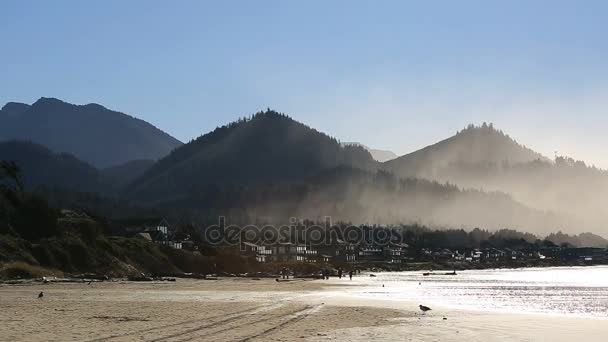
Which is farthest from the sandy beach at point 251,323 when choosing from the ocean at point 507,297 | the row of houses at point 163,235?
the row of houses at point 163,235

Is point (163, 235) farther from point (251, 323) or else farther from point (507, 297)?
point (251, 323)

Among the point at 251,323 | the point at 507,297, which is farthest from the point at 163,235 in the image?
the point at 251,323

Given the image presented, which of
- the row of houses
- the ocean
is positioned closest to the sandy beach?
the ocean

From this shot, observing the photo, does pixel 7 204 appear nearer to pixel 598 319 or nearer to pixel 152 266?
pixel 152 266

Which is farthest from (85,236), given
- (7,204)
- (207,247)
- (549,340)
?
(549,340)

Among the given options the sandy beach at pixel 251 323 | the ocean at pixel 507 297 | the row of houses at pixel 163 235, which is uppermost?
the row of houses at pixel 163 235

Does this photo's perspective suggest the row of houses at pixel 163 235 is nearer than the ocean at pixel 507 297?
No

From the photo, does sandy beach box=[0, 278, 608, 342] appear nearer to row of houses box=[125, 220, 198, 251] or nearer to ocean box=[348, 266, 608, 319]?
ocean box=[348, 266, 608, 319]

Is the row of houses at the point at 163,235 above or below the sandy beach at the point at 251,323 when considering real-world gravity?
above

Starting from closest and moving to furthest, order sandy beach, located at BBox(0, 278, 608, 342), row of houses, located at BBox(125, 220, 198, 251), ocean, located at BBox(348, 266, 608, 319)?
sandy beach, located at BBox(0, 278, 608, 342), ocean, located at BBox(348, 266, 608, 319), row of houses, located at BBox(125, 220, 198, 251)

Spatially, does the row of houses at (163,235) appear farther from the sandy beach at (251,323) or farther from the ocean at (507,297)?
the sandy beach at (251,323)

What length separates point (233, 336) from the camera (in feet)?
96.5

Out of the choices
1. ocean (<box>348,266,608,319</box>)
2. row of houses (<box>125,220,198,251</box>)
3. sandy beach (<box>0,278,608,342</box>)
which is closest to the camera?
sandy beach (<box>0,278,608,342</box>)

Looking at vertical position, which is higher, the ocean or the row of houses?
the row of houses
